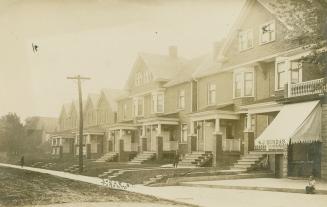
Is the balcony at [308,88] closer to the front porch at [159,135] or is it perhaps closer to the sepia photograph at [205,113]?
the sepia photograph at [205,113]

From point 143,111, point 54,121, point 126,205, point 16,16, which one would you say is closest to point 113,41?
point 16,16

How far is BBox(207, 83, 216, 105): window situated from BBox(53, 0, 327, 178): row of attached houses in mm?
66

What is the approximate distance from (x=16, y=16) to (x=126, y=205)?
6260mm

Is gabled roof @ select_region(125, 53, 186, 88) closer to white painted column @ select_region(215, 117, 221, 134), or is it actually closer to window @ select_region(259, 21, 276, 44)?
white painted column @ select_region(215, 117, 221, 134)

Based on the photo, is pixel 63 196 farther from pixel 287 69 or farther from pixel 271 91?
pixel 271 91

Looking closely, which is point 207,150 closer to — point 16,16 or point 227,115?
point 227,115

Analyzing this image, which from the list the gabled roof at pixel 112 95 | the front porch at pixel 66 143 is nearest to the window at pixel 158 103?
the gabled roof at pixel 112 95

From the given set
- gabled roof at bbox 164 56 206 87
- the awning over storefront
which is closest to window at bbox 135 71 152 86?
gabled roof at bbox 164 56 206 87

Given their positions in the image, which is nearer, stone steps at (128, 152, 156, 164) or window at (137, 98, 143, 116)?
stone steps at (128, 152, 156, 164)

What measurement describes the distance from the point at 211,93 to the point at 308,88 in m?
13.1

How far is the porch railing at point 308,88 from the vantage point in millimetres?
21484

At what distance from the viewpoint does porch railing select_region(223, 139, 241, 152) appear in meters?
31.7

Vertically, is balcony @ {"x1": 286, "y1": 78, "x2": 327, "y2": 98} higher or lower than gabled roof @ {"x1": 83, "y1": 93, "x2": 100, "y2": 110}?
lower

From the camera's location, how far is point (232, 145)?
31812 mm
